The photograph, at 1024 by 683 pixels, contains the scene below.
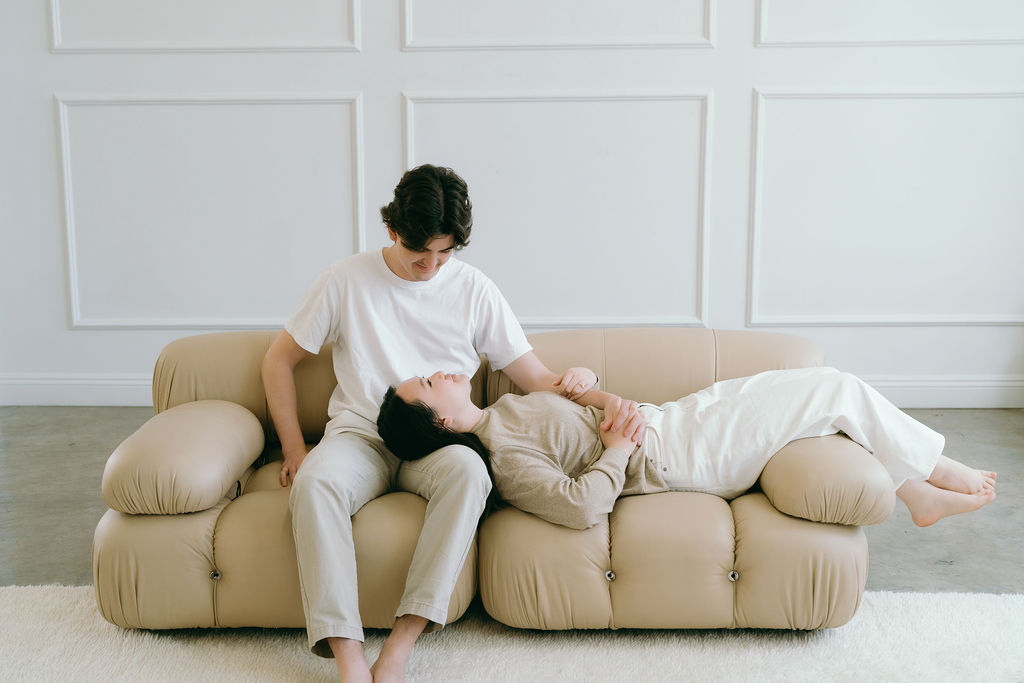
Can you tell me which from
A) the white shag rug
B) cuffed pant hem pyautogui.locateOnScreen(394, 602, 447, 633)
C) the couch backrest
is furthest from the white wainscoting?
cuffed pant hem pyautogui.locateOnScreen(394, 602, 447, 633)

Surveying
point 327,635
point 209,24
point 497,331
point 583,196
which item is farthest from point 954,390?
point 209,24

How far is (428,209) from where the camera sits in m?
1.87

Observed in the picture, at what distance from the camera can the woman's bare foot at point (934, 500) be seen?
6.59 feet

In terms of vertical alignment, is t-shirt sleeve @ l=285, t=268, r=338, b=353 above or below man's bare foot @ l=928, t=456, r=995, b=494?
above

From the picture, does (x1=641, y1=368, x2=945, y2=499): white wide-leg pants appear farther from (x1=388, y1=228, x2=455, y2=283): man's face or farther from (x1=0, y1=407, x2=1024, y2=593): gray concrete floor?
(x1=388, y1=228, x2=455, y2=283): man's face

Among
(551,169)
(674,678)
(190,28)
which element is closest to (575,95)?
(551,169)

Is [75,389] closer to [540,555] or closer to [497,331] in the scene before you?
[497,331]

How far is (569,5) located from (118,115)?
6.35 ft

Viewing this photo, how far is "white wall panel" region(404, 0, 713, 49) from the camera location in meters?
3.57

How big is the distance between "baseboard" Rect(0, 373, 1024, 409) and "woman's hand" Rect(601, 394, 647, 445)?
2213mm

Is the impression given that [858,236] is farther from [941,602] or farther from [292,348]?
[292,348]

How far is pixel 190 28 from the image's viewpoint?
3627mm

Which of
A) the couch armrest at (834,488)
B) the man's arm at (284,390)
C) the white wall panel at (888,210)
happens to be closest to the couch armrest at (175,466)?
the man's arm at (284,390)

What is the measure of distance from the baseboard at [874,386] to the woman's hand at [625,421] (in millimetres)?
2213
